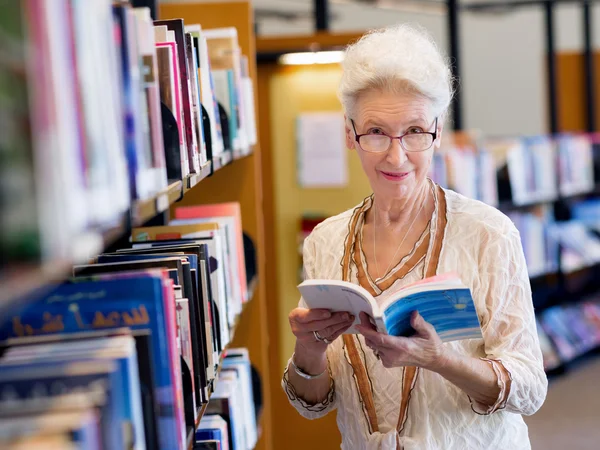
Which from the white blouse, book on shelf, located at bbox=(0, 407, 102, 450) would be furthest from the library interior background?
the white blouse

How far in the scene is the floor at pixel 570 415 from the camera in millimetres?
4793

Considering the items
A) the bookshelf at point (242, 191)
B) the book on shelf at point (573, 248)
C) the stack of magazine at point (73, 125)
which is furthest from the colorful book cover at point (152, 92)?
the book on shelf at point (573, 248)

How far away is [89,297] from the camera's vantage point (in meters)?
1.22

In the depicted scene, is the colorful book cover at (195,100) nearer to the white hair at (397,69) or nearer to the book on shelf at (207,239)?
the book on shelf at (207,239)

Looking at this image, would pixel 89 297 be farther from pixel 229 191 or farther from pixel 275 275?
pixel 275 275

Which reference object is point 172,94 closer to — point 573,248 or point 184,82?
point 184,82

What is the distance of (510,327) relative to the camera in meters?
1.83

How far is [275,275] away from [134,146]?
3598 mm

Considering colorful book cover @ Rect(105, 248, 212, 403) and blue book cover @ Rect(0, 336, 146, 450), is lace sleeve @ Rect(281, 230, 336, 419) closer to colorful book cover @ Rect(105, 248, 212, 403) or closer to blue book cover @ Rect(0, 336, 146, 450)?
colorful book cover @ Rect(105, 248, 212, 403)

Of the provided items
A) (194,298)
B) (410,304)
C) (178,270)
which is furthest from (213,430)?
(410,304)

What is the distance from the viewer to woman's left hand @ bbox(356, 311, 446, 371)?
1643 mm

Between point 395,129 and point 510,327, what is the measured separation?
0.52 m

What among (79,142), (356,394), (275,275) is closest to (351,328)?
(356,394)

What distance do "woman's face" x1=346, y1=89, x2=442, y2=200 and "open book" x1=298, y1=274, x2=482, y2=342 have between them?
1.24 feet
